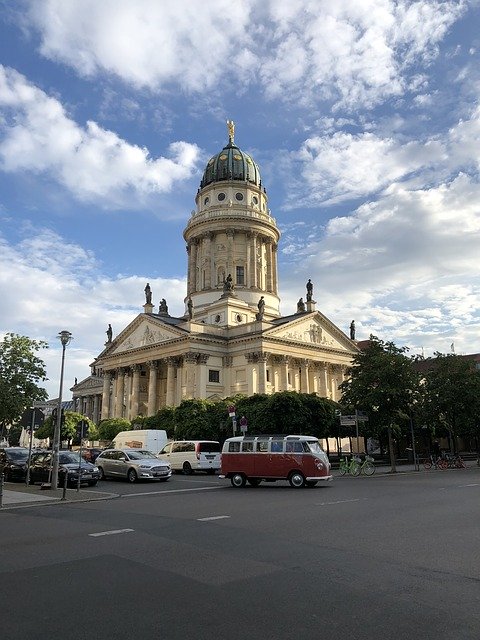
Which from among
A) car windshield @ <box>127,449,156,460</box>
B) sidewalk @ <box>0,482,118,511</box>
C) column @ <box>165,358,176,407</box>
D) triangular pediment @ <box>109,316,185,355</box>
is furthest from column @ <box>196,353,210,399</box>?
sidewalk @ <box>0,482,118,511</box>

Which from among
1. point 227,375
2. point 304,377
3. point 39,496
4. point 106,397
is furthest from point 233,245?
point 39,496

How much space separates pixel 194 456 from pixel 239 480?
11.0 m

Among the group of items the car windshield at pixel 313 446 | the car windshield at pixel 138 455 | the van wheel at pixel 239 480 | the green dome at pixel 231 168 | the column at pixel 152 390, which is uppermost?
the green dome at pixel 231 168

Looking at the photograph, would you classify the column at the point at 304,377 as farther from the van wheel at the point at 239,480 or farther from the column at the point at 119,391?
the van wheel at the point at 239,480

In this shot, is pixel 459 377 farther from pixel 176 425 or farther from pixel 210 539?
pixel 210 539

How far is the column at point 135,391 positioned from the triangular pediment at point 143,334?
107 inches

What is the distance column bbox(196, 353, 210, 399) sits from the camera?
60750 millimetres

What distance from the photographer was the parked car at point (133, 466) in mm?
28234

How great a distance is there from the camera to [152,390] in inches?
2581

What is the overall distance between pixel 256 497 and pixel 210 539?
8993 mm

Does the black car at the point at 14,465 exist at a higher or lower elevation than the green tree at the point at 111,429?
lower

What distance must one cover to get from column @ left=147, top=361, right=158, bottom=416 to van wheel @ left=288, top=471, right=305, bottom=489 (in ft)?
142

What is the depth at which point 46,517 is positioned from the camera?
15133mm

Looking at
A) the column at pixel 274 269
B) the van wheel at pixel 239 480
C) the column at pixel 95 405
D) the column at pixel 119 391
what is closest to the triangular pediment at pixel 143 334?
the column at pixel 119 391
